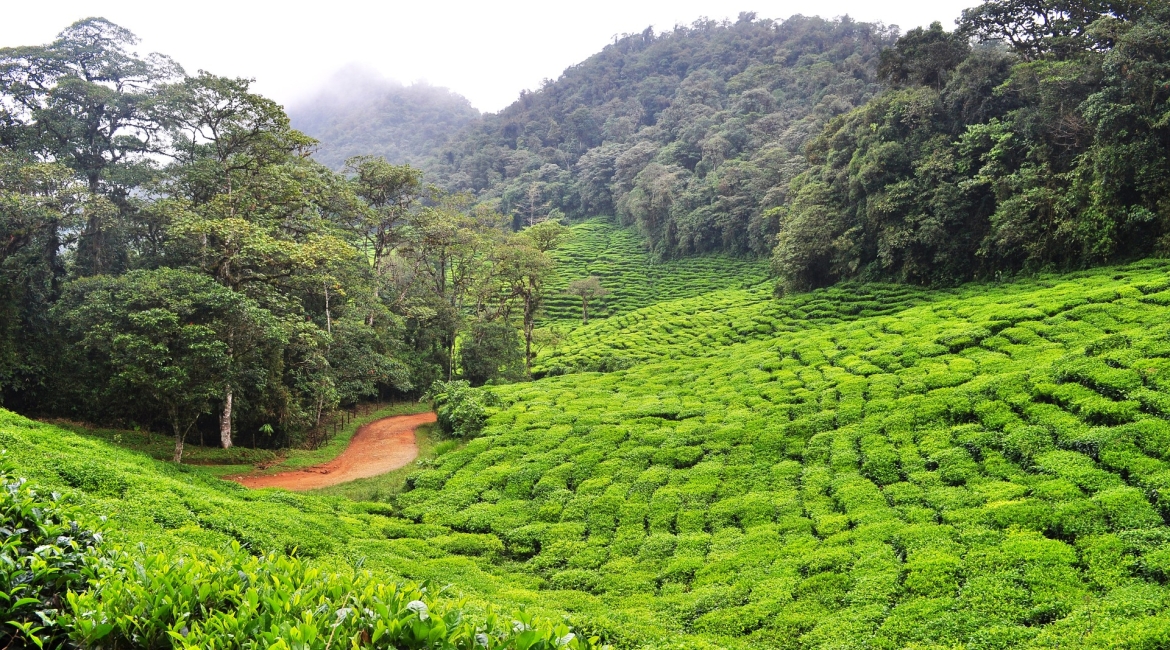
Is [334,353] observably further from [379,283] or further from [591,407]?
[591,407]

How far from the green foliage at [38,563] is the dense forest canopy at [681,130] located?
154ft

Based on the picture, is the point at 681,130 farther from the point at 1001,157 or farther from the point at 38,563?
the point at 38,563

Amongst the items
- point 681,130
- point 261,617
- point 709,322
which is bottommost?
point 709,322

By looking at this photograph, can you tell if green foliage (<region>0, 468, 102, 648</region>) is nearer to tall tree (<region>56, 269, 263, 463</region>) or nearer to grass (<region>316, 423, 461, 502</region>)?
grass (<region>316, 423, 461, 502</region>)

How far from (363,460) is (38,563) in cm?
1750

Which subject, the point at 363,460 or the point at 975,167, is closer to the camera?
the point at 363,460

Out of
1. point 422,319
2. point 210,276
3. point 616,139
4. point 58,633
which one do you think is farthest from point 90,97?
point 616,139

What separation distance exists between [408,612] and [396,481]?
14.6 meters

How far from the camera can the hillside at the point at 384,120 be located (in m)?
139

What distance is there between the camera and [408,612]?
142 inches

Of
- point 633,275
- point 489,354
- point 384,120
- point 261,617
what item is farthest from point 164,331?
point 384,120

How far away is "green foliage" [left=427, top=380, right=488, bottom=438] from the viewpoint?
1942 cm

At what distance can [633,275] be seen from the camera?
5631 centimetres

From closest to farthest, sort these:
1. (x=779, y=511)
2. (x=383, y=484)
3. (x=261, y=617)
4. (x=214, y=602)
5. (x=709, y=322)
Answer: (x=261, y=617), (x=214, y=602), (x=779, y=511), (x=383, y=484), (x=709, y=322)
